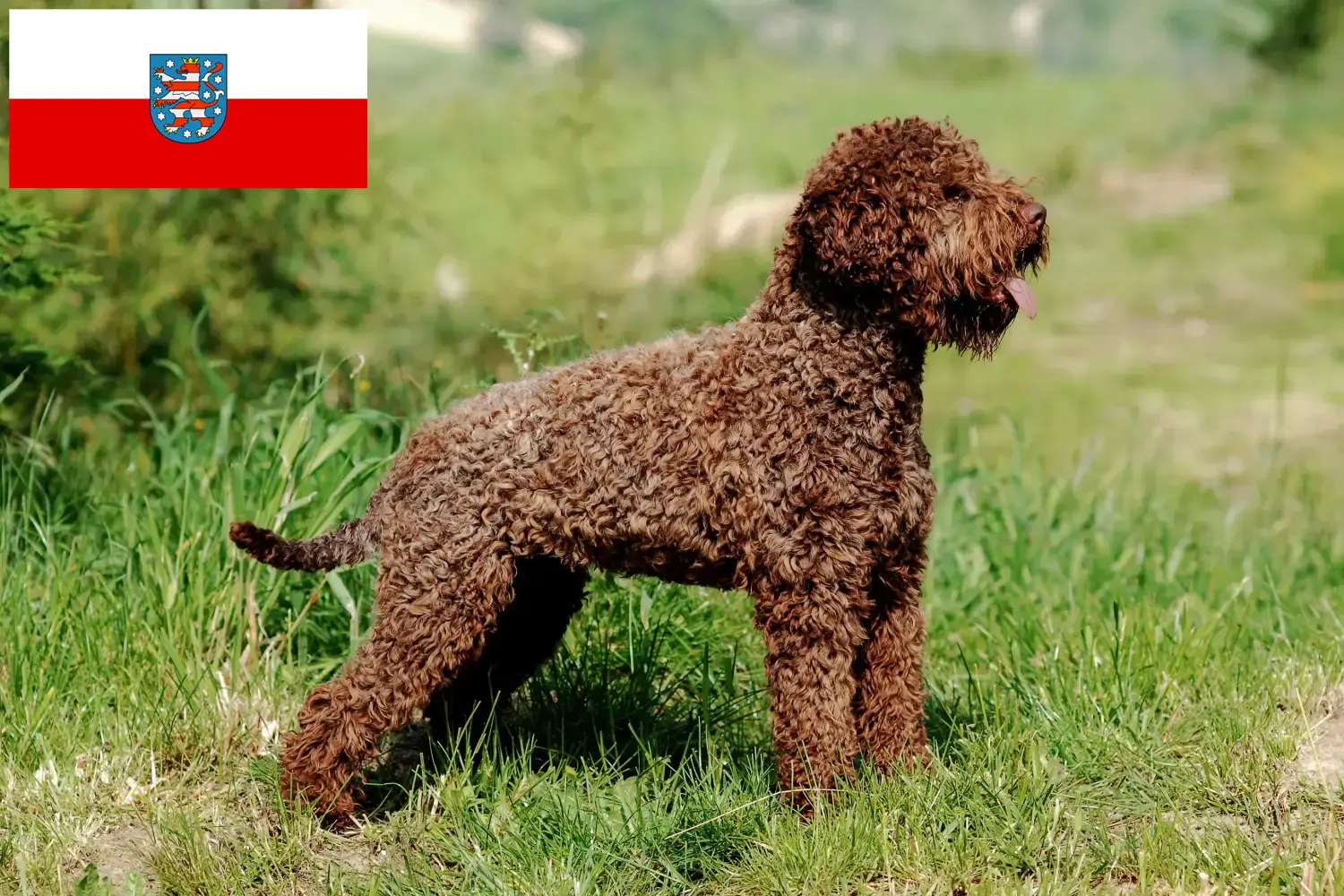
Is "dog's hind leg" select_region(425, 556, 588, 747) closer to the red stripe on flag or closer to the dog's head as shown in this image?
the dog's head

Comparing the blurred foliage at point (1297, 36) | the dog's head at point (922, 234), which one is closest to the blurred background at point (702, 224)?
the blurred foliage at point (1297, 36)

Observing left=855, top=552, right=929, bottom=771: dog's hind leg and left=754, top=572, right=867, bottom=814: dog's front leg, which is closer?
left=754, top=572, right=867, bottom=814: dog's front leg

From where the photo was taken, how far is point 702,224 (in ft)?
36.7

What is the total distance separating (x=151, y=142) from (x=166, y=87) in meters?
0.23

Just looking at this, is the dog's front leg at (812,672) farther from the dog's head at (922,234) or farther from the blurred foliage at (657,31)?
the blurred foliage at (657,31)

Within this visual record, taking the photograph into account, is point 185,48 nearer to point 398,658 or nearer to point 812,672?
point 398,658

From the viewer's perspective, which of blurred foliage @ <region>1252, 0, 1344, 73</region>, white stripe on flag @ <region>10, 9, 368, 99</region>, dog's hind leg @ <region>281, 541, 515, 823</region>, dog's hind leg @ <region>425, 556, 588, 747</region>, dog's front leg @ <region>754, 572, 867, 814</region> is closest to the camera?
dog's front leg @ <region>754, 572, 867, 814</region>

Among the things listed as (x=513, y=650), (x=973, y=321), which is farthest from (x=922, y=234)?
(x=513, y=650)

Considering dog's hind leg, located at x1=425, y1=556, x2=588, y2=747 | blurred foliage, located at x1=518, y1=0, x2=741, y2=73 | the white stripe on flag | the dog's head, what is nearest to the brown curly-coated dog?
the dog's head

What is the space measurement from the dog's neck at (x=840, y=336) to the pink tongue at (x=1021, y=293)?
0.26 meters

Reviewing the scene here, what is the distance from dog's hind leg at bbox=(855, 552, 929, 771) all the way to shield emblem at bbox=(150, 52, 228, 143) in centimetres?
335

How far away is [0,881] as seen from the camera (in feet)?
12.5

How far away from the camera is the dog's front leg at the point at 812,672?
12.0 feet

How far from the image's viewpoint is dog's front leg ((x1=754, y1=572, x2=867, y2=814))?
144 inches
